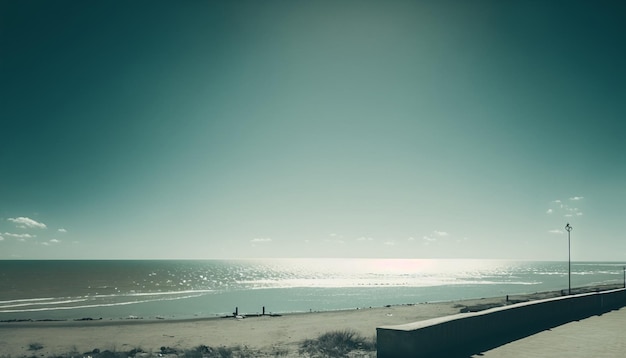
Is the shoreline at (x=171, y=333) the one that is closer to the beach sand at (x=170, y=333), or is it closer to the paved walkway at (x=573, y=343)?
the beach sand at (x=170, y=333)

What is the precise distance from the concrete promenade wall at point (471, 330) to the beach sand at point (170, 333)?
8.70 m

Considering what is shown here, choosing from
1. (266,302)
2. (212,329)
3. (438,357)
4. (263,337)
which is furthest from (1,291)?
(438,357)

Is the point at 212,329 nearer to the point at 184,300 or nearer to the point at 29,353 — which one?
the point at 29,353

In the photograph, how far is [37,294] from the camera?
68.4m

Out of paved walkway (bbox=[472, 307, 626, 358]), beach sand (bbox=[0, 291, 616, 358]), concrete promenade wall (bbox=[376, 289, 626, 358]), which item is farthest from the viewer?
beach sand (bbox=[0, 291, 616, 358])

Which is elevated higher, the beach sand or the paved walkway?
the paved walkway

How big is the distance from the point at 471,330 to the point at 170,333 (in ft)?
78.3

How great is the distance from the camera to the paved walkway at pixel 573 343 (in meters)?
9.47

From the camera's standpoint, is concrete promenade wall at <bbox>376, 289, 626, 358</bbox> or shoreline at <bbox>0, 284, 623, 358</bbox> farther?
shoreline at <bbox>0, 284, 623, 358</bbox>

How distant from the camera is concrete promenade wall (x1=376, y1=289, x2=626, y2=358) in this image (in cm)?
887

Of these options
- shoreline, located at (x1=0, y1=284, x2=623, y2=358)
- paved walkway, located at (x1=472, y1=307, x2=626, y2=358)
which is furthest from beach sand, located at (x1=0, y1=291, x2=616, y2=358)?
paved walkway, located at (x1=472, y1=307, x2=626, y2=358)

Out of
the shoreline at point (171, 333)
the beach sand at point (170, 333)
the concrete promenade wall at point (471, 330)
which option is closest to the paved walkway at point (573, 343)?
the concrete promenade wall at point (471, 330)

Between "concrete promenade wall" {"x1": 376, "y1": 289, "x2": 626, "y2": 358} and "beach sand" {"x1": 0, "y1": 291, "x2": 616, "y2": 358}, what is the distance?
870 centimetres

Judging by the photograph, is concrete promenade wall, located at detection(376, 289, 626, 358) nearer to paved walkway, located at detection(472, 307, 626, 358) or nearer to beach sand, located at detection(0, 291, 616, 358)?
paved walkway, located at detection(472, 307, 626, 358)
